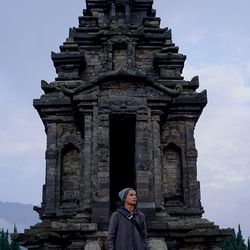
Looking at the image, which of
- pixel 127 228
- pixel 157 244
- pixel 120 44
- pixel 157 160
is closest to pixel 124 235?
pixel 127 228

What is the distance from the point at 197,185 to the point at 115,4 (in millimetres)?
8762

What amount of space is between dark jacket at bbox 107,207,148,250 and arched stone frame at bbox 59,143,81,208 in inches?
397

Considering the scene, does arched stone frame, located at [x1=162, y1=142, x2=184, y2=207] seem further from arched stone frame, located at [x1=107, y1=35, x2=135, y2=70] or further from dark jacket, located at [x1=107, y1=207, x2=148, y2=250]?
dark jacket, located at [x1=107, y1=207, x2=148, y2=250]

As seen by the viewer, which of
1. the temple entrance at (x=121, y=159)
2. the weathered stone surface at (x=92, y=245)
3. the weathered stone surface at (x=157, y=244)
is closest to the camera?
the weathered stone surface at (x=92, y=245)

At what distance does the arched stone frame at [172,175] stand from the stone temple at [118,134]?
0.12ft

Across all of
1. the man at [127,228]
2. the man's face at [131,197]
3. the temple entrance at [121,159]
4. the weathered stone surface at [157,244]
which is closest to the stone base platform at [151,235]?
the weathered stone surface at [157,244]

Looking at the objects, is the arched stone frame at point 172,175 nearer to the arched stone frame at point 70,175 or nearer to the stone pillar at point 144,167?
the arched stone frame at point 70,175

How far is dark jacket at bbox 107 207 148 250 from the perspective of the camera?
308 inches

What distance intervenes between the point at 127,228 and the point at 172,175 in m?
10.8

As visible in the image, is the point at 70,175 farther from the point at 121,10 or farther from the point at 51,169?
the point at 121,10

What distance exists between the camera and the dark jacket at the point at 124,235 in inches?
308

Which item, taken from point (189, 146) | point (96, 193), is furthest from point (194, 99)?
point (96, 193)

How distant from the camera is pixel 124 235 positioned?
7859 millimetres

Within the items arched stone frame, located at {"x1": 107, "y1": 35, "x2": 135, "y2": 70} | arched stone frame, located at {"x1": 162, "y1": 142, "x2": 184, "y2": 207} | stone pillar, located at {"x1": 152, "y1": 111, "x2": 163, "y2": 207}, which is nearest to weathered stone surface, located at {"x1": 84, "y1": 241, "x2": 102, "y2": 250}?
stone pillar, located at {"x1": 152, "y1": 111, "x2": 163, "y2": 207}
